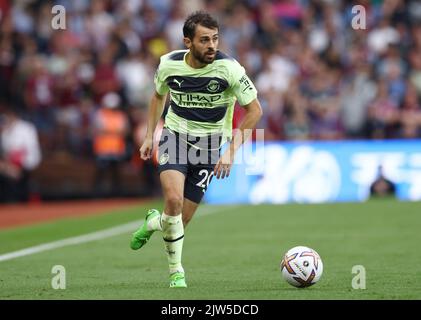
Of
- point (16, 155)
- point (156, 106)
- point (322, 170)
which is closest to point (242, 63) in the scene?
point (322, 170)

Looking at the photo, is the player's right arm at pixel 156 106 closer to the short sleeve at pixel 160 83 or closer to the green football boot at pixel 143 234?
the short sleeve at pixel 160 83

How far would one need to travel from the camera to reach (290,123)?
21594 millimetres

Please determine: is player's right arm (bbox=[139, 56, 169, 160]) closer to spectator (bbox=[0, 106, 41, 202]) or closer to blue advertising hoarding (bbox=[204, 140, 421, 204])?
blue advertising hoarding (bbox=[204, 140, 421, 204])

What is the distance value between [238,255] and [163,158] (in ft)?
10.1

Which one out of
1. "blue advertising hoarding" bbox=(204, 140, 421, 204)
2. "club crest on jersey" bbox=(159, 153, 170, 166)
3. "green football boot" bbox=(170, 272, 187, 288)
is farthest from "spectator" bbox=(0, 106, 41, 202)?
"green football boot" bbox=(170, 272, 187, 288)

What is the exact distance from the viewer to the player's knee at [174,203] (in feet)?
30.3

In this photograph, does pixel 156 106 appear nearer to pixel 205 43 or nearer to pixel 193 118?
pixel 193 118

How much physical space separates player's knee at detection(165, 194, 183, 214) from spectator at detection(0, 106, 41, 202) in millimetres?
12350

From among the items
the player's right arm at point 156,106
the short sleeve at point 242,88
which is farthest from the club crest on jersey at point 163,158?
the short sleeve at point 242,88

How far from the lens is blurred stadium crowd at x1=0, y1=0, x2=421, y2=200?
21.7 metres

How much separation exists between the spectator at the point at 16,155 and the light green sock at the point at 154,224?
1177cm

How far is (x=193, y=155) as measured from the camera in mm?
9727

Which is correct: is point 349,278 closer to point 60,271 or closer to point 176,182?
point 176,182

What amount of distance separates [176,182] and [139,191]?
43.4 ft
